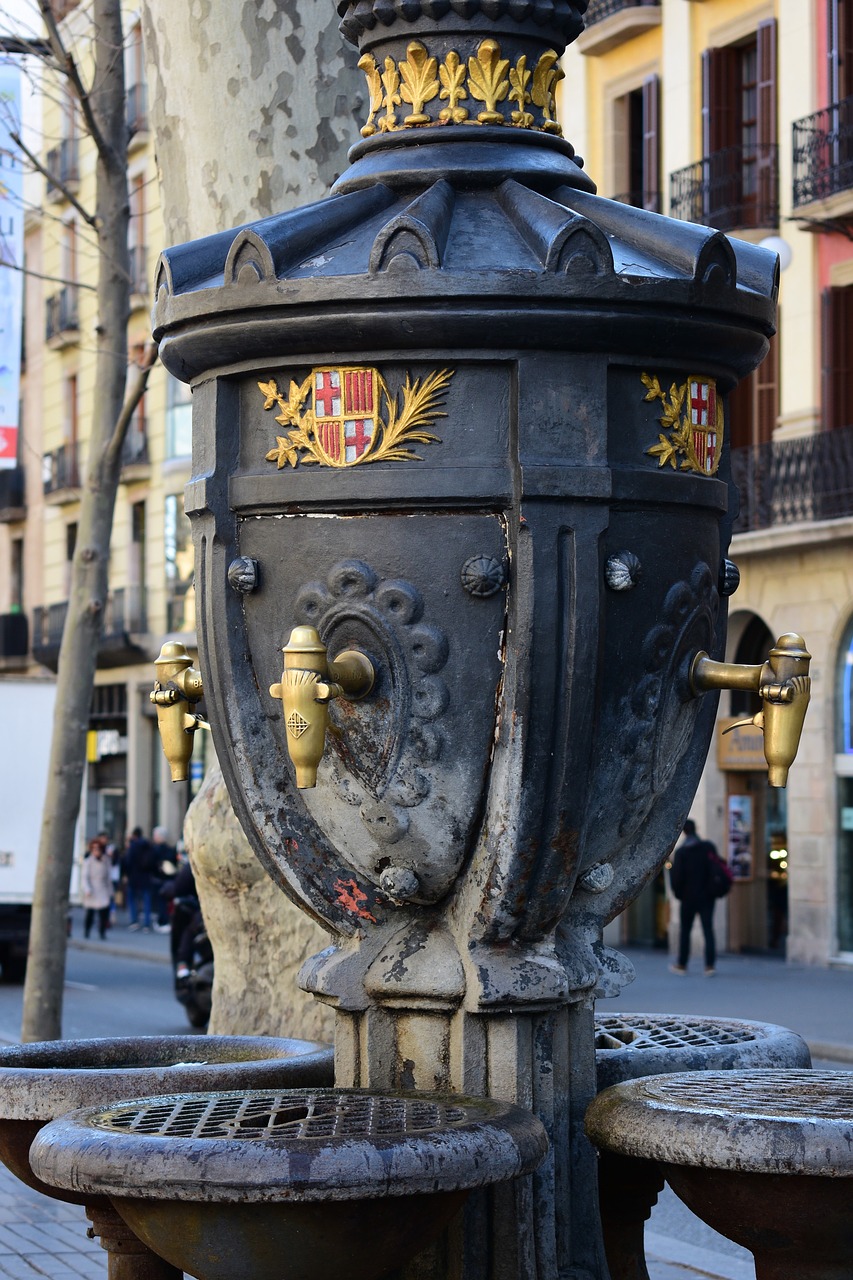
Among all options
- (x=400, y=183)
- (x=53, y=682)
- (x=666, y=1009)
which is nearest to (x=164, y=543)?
(x=53, y=682)

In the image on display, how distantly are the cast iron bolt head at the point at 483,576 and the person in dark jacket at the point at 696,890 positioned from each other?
696 inches

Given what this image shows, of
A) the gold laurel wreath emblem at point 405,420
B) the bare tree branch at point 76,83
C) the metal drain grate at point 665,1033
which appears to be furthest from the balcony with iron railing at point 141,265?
the gold laurel wreath emblem at point 405,420

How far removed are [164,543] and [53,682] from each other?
16410 mm

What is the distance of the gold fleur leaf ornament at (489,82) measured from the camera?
14.0ft

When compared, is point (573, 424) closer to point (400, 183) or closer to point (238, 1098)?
point (400, 183)

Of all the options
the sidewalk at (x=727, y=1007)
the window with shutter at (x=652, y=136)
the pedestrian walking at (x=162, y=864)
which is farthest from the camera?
the pedestrian walking at (x=162, y=864)

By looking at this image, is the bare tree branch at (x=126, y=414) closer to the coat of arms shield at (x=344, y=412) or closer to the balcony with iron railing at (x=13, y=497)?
the coat of arms shield at (x=344, y=412)

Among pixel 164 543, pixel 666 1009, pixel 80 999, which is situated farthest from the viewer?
pixel 164 543

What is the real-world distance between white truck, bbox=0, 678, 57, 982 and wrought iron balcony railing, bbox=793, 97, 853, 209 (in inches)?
397

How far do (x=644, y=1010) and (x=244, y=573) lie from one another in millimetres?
14094

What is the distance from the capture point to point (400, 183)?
4.29 metres

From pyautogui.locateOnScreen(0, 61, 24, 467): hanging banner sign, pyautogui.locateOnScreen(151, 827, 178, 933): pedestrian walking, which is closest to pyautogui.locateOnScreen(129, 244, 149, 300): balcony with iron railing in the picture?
pyautogui.locateOnScreen(151, 827, 178, 933): pedestrian walking

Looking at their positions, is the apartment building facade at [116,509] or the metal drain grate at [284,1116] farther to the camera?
the apartment building facade at [116,509]

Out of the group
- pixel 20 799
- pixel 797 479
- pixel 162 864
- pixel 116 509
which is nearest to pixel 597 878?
pixel 20 799
